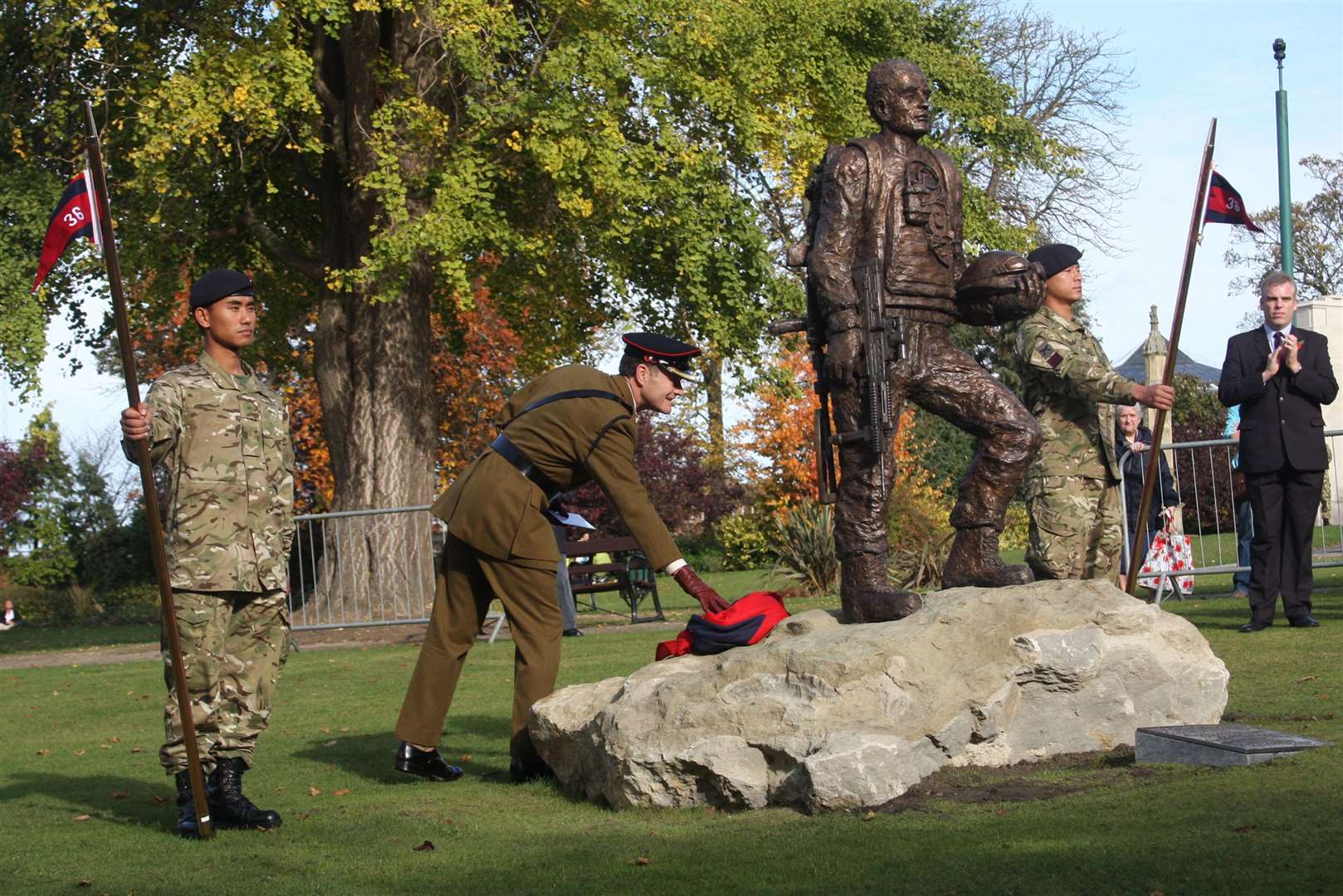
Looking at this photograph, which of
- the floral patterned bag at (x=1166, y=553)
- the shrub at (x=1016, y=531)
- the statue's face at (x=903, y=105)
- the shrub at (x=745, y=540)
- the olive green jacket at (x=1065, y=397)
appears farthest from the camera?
the shrub at (x=1016, y=531)

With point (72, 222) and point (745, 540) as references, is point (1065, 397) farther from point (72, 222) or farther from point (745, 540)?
point (745, 540)

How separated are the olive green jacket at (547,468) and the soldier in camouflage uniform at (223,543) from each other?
923 millimetres

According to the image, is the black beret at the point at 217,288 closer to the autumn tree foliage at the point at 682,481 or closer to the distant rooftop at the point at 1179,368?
the autumn tree foliage at the point at 682,481

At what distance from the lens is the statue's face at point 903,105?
7688mm

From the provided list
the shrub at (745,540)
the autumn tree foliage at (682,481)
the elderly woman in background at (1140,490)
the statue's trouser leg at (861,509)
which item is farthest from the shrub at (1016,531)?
the statue's trouser leg at (861,509)

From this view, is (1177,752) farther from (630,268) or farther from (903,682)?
(630,268)

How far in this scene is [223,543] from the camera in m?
6.50

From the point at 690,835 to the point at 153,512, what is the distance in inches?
96.5

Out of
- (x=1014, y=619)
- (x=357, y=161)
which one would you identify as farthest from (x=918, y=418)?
(x=1014, y=619)

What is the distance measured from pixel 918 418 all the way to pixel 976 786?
2869 centimetres

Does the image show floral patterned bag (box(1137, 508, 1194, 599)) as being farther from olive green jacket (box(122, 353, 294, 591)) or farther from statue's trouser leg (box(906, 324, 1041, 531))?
olive green jacket (box(122, 353, 294, 591))

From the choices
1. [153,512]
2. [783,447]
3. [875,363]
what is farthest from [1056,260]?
[783,447]

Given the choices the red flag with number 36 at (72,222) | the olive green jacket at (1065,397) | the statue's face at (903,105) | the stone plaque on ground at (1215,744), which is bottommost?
the stone plaque on ground at (1215,744)

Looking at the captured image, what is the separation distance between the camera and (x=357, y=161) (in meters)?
19.5
